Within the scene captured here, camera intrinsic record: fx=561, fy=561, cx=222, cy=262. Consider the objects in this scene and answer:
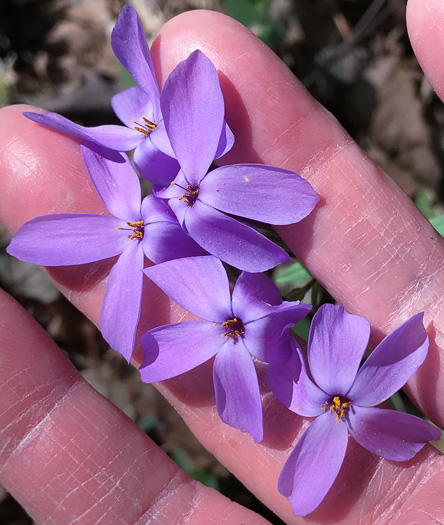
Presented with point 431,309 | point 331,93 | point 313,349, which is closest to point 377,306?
point 431,309

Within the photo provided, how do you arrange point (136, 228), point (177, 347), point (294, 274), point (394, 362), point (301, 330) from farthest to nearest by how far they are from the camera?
1. point (294, 274)
2. point (301, 330)
3. point (136, 228)
4. point (177, 347)
5. point (394, 362)

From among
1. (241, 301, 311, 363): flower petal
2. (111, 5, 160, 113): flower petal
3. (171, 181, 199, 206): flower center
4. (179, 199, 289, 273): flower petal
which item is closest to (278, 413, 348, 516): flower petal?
(241, 301, 311, 363): flower petal

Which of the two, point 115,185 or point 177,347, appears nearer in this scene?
point 177,347

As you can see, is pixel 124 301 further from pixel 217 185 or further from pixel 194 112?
pixel 194 112

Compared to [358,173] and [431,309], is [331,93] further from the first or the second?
[431,309]

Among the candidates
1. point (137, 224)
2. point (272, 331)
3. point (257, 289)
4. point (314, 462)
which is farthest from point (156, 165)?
point (314, 462)

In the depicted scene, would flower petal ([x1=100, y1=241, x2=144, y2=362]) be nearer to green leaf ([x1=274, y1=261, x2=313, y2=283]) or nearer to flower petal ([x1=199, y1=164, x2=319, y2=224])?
flower petal ([x1=199, y1=164, x2=319, y2=224])
